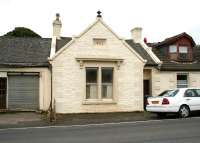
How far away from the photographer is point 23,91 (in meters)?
24.0

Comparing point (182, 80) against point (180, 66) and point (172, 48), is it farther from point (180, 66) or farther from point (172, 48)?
point (172, 48)

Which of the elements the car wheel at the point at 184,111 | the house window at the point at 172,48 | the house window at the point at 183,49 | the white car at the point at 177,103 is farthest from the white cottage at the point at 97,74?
the car wheel at the point at 184,111

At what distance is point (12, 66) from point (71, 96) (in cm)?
410

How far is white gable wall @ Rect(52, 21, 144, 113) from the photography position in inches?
924

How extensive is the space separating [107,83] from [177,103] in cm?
647

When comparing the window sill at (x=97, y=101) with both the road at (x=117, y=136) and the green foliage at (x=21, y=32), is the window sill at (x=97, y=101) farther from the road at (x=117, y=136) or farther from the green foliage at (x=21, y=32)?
the green foliage at (x=21, y=32)

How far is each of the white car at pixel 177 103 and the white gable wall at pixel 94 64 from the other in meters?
4.71

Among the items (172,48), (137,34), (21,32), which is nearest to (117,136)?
(172,48)

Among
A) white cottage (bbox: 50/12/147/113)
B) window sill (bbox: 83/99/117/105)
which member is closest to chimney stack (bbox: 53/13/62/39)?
white cottage (bbox: 50/12/147/113)

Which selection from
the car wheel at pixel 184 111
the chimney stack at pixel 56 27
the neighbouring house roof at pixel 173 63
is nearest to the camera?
the car wheel at pixel 184 111

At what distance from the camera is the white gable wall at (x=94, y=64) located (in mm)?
23469

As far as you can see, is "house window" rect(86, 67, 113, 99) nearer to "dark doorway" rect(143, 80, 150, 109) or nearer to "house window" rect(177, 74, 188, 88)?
"dark doorway" rect(143, 80, 150, 109)

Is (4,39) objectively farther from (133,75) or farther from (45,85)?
(133,75)

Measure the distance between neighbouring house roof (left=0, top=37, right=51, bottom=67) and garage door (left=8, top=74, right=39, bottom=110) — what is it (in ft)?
2.75
